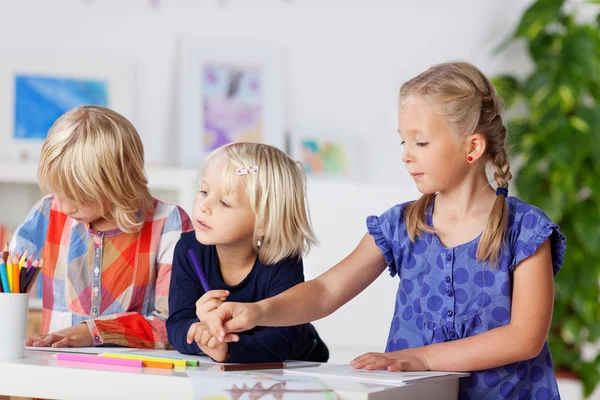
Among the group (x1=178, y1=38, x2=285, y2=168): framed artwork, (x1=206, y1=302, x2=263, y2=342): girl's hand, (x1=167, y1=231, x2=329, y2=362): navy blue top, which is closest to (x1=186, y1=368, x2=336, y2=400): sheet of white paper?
(x1=206, y1=302, x2=263, y2=342): girl's hand

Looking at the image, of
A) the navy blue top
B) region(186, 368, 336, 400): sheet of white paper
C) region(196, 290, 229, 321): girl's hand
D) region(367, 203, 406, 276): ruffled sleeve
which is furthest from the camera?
region(367, 203, 406, 276): ruffled sleeve

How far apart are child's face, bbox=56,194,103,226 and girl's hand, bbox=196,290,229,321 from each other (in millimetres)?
443

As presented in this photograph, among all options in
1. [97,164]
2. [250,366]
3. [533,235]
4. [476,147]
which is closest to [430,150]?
[476,147]

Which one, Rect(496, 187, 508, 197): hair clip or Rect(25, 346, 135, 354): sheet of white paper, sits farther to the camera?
Rect(496, 187, 508, 197): hair clip

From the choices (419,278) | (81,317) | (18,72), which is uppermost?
(18,72)

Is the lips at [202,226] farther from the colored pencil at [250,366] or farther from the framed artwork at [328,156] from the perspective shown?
the framed artwork at [328,156]

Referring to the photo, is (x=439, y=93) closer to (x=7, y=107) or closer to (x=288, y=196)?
(x=288, y=196)

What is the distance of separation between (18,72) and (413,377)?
2543 mm

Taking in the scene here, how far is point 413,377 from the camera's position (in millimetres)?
953

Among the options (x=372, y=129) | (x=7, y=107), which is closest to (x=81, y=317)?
(x=7, y=107)

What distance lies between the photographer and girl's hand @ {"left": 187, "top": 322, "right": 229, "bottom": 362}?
1.07m

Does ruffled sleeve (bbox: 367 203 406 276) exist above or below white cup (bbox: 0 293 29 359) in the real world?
above

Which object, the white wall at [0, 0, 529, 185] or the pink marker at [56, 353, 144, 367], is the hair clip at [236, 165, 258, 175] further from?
the white wall at [0, 0, 529, 185]

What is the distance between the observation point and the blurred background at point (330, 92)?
3078mm
